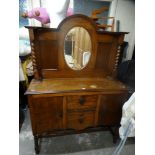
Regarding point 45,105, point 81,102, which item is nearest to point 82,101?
point 81,102

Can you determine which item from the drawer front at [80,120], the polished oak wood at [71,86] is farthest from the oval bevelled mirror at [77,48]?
the drawer front at [80,120]

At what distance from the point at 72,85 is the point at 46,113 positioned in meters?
0.35

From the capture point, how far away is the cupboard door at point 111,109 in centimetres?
129

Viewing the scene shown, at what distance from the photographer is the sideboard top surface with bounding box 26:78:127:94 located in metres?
1.14

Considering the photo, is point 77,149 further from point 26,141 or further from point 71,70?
point 71,70

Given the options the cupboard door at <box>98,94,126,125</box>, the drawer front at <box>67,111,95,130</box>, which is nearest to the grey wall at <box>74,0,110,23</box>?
the cupboard door at <box>98,94,126,125</box>

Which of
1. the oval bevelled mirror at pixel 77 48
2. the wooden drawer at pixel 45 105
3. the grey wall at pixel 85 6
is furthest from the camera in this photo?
the grey wall at pixel 85 6

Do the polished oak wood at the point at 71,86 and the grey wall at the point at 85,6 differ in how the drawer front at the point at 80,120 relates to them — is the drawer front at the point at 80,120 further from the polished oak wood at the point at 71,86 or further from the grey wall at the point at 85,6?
the grey wall at the point at 85,6

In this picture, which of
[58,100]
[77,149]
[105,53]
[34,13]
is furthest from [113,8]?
[77,149]

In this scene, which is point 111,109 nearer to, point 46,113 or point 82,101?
point 82,101

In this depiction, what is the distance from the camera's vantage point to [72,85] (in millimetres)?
1255

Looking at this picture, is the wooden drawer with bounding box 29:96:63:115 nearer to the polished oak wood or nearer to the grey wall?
the polished oak wood

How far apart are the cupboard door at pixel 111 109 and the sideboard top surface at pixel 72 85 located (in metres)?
0.09

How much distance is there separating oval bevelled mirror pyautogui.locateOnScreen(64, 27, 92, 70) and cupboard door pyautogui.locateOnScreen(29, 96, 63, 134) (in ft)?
1.35
